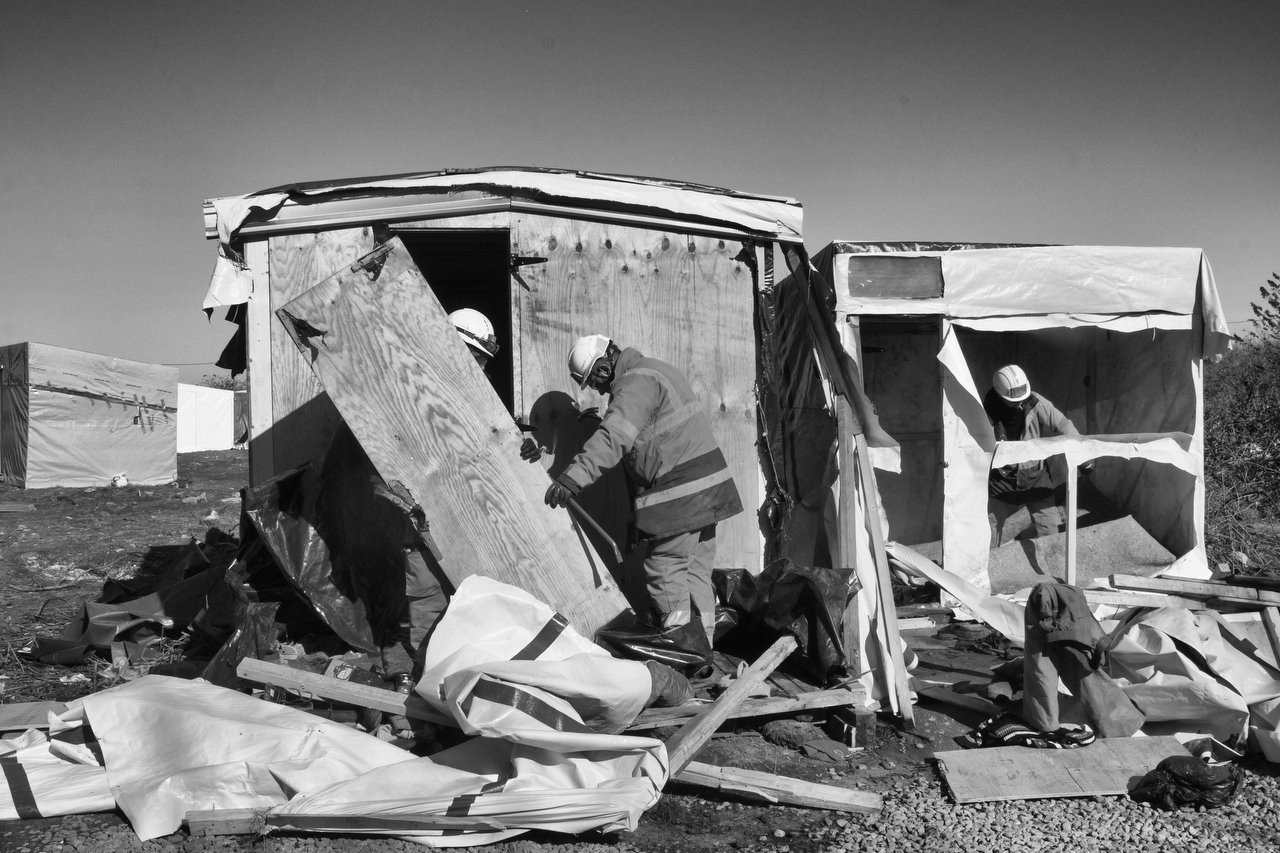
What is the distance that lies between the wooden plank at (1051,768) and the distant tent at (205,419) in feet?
85.0

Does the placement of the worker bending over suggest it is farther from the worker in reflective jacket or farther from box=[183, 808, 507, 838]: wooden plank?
box=[183, 808, 507, 838]: wooden plank

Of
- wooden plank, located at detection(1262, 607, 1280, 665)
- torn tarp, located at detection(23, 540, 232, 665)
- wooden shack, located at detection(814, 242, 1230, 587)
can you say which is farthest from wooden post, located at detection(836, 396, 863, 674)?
torn tarp, located at detection(23, 540, 232, 665)

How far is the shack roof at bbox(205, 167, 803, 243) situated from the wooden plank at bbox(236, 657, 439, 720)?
7.52ft

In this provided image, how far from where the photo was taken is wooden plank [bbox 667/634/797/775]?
317 cm

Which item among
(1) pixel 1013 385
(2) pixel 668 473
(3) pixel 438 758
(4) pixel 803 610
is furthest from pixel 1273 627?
(3) pixel 438 758

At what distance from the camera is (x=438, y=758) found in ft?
10.1

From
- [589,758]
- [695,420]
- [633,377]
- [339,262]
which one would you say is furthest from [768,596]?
[339,262]

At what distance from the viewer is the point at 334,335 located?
3.83 meters

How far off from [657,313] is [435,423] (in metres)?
1.61

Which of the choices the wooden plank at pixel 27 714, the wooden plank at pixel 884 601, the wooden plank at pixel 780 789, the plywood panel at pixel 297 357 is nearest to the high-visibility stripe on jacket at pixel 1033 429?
the wooden plank at pixel 884 601

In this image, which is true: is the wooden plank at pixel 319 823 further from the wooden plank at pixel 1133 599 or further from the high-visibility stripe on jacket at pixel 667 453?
the wooden plank at pixel 1133 599

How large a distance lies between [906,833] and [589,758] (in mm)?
1089

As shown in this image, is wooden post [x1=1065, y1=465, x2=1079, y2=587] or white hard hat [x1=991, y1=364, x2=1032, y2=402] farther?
white hard hat [x1=991, y1=364, x2=1032, y2=402]

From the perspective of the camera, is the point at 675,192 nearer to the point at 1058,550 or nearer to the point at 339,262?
the point at 339,262
